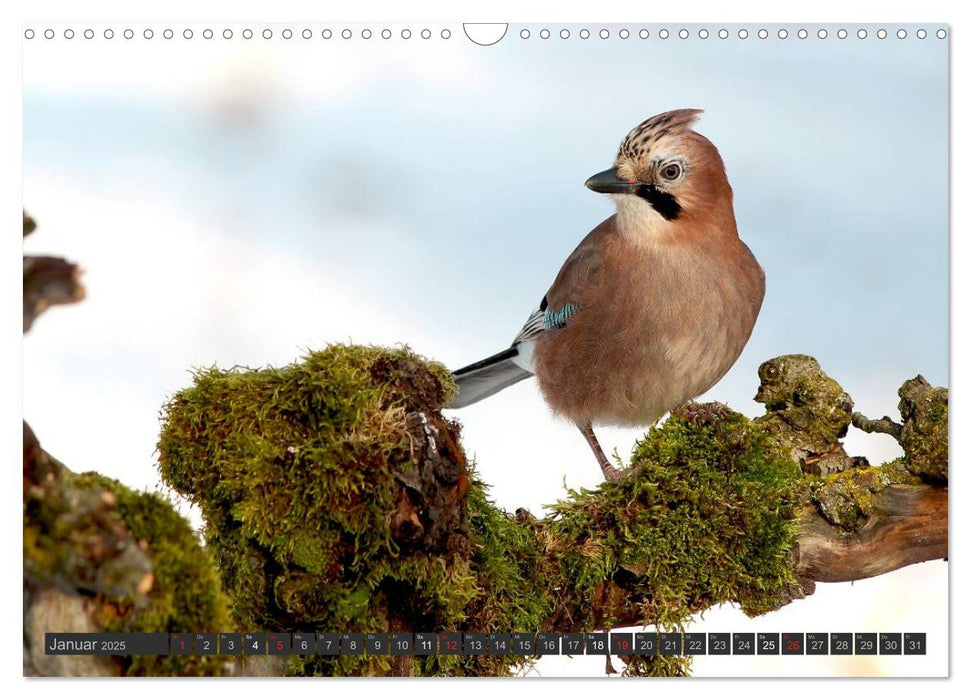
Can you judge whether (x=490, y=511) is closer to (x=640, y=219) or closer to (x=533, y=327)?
(x=533, y=327)

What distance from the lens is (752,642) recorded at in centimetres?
371

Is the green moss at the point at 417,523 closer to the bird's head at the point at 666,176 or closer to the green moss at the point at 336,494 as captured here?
→ the green moss at the point at 336,494

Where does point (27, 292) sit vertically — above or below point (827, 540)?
above

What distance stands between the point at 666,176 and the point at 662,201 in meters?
0.11

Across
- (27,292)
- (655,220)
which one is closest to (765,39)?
(655,220)

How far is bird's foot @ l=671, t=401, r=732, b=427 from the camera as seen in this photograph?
14.1ft

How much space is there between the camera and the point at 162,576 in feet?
9.84

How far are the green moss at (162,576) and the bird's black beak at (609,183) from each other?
2200 mm

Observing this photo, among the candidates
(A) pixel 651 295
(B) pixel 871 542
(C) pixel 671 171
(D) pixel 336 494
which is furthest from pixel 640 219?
(D) pixel 336 494

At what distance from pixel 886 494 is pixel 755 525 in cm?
64

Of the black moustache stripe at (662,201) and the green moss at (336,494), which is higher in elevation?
the black moustache stripe at (662,201)

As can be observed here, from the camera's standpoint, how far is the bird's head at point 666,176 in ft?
13.9

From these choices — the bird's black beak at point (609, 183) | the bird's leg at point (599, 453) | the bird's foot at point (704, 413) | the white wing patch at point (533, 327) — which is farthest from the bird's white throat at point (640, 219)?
the bird's leg at point (599, 453)

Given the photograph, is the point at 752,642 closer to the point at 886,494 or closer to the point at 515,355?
the point at 886,494
